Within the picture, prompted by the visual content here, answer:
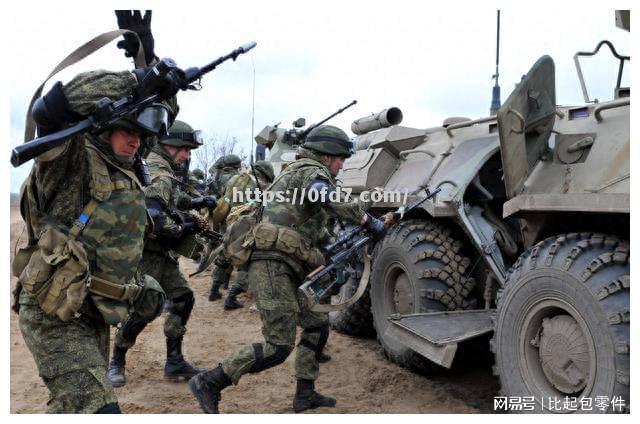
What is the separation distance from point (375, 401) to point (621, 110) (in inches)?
100.0

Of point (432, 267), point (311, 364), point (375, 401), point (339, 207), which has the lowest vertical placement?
point (375, 401)

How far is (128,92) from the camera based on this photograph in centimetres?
262

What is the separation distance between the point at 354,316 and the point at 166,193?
233 centimetres

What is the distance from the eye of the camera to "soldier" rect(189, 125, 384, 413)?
3826mm

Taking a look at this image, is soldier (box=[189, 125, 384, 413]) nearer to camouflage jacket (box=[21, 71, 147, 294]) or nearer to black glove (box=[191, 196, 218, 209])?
black glove (box=[191, 196, 218, 209])

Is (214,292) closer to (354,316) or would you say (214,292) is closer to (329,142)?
(354,316)

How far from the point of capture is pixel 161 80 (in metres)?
2.61

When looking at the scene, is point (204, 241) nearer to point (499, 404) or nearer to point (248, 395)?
point (248, 395)

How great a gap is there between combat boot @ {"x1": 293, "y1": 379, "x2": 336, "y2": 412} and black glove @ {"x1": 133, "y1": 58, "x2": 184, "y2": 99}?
7.76ft

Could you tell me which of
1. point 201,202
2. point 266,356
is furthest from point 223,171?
point 266,356

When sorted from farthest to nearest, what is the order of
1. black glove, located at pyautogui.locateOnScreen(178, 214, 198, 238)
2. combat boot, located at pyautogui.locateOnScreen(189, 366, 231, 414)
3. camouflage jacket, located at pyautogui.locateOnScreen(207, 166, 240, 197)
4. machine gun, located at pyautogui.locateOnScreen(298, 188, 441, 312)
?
camouflage jacket, located at pyautogui.locateOnScreen(207, 166, 240, 197) < black glove, located at pyautogui.locateOnScreen(178, 214, 198, 238) < machine gun, located at pyautogui.locateOnScreen(298, 188, 441, 312) < combat boot, located at pyautogui.locateOnScreen(189, 366, 231, 414)

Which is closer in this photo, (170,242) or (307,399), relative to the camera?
(307,399)

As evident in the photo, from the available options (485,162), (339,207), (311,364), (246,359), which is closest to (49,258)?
(246,359)

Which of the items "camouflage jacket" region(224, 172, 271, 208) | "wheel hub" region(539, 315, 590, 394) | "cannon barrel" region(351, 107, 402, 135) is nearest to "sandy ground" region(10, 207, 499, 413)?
"wheel hub" region(539, 315, 590, 394)
